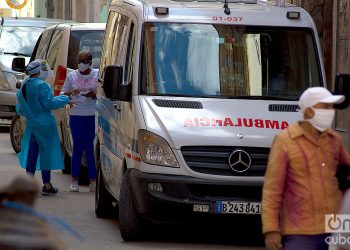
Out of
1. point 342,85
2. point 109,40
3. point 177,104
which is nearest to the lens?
point 342,85

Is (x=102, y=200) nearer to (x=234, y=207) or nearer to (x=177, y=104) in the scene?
(x=177, y=104)

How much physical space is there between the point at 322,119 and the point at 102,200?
6334mm

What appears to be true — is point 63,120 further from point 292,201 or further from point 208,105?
point 292,201

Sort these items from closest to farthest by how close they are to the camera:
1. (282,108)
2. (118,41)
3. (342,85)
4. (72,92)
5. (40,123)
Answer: (342,85) < (282,108) < (118,41) < (40,123) < (72,92)

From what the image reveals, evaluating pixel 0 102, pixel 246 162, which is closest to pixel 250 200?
pixel 246 162

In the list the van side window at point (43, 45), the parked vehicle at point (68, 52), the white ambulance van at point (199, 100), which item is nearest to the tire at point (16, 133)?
the van side window at point (43, 45)

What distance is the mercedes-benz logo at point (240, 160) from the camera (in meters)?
11.3

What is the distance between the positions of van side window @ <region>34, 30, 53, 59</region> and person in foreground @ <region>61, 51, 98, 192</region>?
12.0ft

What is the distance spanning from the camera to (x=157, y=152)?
11.3 m

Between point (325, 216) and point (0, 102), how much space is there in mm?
18365

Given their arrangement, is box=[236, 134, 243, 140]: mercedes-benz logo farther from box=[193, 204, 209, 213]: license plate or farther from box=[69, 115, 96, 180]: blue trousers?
box=[69, 115, 96, 180]: blue trousers

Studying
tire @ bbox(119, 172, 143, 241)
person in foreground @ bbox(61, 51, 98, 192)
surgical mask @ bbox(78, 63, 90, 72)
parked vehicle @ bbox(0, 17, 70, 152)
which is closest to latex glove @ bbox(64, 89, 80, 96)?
person in foreground @ bbox(61, 51, 98, 192)

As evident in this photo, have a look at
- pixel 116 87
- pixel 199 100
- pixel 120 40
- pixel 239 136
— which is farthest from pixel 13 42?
pixel 239 136

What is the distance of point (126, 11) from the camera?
13016 millimetres
